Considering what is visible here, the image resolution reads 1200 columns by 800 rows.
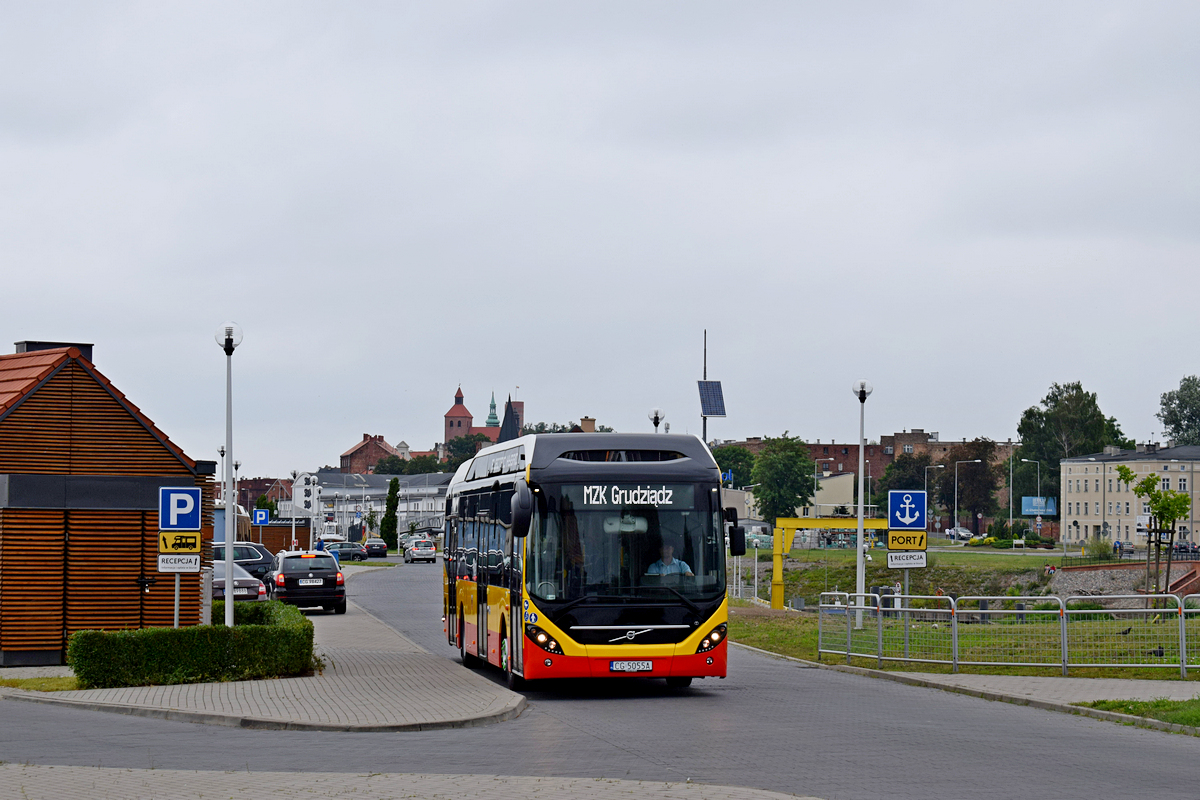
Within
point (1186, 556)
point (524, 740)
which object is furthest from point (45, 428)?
point (1186, 556)

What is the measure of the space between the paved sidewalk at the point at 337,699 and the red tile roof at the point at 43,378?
4.12m

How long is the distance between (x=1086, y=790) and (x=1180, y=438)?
146066 mm

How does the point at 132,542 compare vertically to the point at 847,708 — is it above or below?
above

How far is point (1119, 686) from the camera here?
17516 mm

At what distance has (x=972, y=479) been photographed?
462 feet

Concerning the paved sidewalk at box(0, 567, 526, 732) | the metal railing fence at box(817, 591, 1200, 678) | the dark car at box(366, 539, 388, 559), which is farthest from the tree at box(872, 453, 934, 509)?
the paved sidewalk at box(0, 567, 526, 732)

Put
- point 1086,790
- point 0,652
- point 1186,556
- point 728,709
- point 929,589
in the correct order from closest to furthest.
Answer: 1. point 1086,790
2. point 728,709
3. point 0,652
4. point 929,589
5. point 1186,556

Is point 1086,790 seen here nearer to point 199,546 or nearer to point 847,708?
point 847,708

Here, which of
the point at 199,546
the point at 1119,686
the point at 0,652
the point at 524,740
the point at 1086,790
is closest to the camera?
the point at 1086,790

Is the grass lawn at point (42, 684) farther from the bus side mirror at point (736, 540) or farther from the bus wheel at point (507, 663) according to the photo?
the bus side mirror at point (736, 540)

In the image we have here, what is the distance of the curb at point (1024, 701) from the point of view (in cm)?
1412

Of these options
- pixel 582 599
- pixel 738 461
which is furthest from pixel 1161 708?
pixel 738 461

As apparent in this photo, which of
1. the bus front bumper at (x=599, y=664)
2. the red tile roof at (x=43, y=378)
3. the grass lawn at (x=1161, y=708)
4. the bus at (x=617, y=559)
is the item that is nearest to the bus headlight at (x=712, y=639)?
the bus at (x=617, y=559)

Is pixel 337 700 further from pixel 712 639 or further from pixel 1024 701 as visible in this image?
pixel 1024 701
